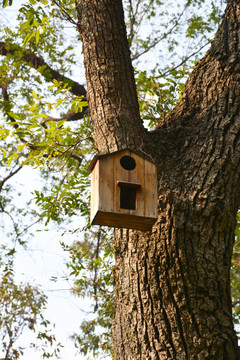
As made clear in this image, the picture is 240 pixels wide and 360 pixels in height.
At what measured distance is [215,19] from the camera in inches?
284

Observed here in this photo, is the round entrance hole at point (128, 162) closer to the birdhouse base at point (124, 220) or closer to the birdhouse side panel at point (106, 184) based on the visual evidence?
the birdhouse side panel at point (106, 184)

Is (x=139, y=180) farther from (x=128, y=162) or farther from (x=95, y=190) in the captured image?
(x=95, y=190)

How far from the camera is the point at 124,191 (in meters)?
2.92

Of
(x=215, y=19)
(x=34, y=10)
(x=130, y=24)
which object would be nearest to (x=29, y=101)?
(x=130, y=24)

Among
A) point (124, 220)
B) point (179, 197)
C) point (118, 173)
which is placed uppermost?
point (118, 173)

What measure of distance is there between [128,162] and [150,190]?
226 millimetres

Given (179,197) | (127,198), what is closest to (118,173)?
(127,198)

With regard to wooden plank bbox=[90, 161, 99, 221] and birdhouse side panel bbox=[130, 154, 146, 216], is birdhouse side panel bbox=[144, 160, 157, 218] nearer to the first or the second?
birdhouse side panel bbox=[130, 154, 146, 216]

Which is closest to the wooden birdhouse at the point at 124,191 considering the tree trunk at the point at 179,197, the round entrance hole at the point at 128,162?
the round entrance hole at the point at 128,162

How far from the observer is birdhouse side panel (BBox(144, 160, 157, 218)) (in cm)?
272

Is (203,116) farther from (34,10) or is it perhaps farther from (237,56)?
(34,10)

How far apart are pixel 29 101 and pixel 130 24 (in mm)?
2304

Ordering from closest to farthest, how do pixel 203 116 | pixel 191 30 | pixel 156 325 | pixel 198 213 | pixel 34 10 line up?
pixel 156 325, pixel 198 213, pixel 203 116, pixel 34 10, pixel 191 30

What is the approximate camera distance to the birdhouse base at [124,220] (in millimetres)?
2693
